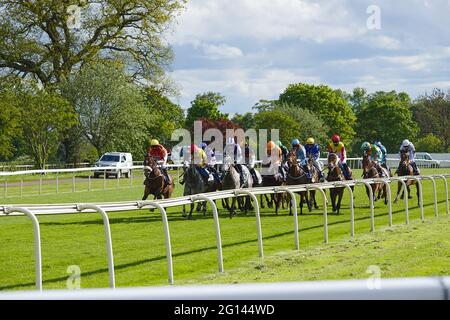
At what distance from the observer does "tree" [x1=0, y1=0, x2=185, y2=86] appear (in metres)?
36.6

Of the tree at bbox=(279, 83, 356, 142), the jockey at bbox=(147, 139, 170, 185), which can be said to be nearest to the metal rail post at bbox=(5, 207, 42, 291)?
the jockey at bbox=(147, 139, 170, 185)

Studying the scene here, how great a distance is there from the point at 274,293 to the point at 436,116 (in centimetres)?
8112

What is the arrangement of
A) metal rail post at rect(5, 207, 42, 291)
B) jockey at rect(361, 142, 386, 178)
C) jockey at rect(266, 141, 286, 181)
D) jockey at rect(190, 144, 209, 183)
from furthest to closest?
jockey at rect(361, 142, 386, 178) → jockey at rect(266, 141, 286, 181) → jockey at rect(190, 144, 209, 183) → metal rail post at rect(5, 207, 42, 291)

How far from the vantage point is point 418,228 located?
11938mm

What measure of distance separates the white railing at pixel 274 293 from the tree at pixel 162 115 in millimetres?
38939

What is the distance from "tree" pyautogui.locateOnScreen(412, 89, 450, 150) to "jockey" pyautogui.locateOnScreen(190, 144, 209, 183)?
64543mm

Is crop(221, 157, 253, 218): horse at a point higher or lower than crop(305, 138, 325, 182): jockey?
lower

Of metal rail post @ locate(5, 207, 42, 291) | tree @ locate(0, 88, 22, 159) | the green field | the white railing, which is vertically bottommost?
the green field

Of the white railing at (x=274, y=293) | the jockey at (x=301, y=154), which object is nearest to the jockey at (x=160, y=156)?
the jockey at (x=301, y=154)

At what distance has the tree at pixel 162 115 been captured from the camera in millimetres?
42531

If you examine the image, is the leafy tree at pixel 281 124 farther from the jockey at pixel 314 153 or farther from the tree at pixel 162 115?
the jockey at pixel 314 153

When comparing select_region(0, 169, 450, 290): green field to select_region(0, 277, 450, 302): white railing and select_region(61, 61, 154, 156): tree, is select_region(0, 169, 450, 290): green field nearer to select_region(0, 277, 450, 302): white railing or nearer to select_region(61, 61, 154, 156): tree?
select_region(0, 277, 450, 302): white railing
